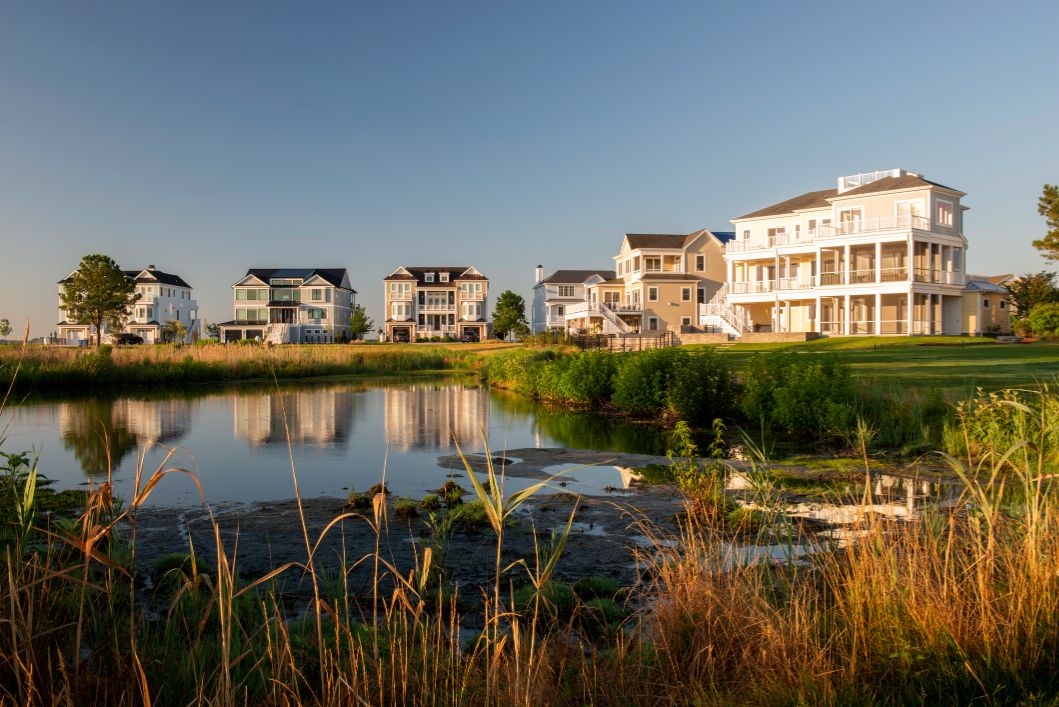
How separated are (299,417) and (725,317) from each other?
3536 centimetres

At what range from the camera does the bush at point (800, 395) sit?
15.3 m

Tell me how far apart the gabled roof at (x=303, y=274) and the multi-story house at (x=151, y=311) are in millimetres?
10469

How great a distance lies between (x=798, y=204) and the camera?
5262 cm

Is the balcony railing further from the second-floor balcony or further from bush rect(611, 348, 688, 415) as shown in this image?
bush rect(611, 348, 688, 415)

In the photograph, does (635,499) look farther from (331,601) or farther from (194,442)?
(194,442)

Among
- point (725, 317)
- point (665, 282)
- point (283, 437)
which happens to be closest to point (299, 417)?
point (283, 437)

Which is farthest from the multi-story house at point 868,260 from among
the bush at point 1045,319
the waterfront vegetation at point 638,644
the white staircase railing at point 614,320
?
Answer: the waterfront vegetation at point 638,644

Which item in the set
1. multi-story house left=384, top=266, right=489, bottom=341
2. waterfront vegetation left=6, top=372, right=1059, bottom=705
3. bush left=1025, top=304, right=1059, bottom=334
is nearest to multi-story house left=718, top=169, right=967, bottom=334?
bush left=1025, top=304, right=1059, bottom=334

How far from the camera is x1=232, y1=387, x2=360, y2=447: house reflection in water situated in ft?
58.0

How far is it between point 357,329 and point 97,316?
101 feet

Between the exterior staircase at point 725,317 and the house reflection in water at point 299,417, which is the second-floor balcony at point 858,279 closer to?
the exterior staircase at point 725,317

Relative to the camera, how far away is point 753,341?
42250 mm

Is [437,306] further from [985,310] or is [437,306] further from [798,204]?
[985,310]

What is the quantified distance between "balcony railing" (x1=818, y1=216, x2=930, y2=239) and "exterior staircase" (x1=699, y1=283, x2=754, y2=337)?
773cm
